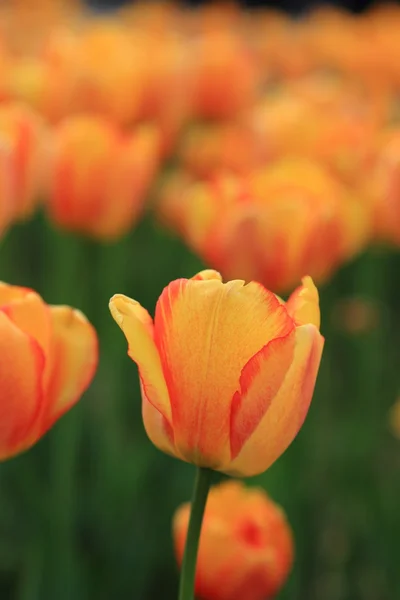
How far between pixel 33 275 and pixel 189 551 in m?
1.39

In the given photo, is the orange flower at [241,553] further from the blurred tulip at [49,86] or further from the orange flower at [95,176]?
the blurred tulip at [49,86]

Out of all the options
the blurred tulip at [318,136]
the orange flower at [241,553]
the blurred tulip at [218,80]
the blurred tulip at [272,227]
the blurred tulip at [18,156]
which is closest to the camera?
the orange flower at [241,553]

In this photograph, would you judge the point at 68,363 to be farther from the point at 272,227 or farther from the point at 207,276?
the point at 272,227

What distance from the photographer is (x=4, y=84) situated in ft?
3.66

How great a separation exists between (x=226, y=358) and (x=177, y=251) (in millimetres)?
1204

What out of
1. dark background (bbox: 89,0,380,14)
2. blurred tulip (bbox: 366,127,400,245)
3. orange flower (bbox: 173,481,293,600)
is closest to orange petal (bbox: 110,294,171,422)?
orange flower (bbox: 173,481,293,600)

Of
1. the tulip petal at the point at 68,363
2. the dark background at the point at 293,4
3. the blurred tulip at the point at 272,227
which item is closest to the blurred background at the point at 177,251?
the blurred tulip at the point at 272,227

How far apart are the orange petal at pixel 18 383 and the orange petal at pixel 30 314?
0.03 ft

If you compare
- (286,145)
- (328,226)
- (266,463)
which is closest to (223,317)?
(266,463)

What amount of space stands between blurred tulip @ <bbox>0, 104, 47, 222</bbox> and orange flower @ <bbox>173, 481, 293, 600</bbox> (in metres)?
0.26

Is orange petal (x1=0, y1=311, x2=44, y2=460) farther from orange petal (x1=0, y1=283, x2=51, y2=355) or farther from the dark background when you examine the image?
the dark background

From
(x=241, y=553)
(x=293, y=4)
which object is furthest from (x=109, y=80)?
(x=293, y=4)

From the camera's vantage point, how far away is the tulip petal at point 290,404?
441 mm

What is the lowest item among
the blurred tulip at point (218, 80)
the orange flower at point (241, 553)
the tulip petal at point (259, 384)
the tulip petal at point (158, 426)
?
the orange flower at point (241, 553)
